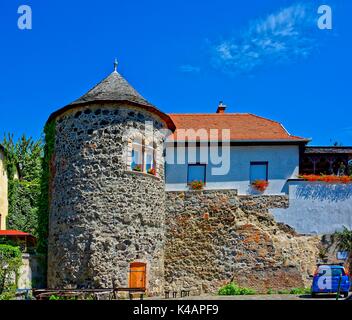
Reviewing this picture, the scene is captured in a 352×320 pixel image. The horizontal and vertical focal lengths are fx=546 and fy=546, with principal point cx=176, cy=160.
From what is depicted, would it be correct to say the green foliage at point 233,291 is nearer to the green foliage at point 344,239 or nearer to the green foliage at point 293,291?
the green foliage at point 293,291

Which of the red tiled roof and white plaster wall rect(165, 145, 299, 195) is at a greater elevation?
the red tiled roof

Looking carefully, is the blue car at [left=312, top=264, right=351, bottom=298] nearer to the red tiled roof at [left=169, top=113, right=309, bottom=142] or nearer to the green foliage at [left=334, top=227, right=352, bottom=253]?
the green foliage at [left=334, top=227, right=352, bottom=253]

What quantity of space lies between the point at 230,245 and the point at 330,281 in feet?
17.6

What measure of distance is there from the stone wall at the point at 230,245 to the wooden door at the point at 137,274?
213cm

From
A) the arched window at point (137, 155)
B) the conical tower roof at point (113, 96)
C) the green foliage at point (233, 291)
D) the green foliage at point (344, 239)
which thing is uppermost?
the conical tower roof at point (113, 96)

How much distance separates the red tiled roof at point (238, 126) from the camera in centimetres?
2397

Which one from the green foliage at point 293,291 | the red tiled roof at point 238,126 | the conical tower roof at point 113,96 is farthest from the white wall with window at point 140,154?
the green foliage at point 293,291

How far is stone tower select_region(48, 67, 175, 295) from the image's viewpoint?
20.4 m

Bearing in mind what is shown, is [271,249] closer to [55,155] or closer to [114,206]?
[114,206]

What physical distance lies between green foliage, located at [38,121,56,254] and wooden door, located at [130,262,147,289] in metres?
4.06

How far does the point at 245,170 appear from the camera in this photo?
78.5 feet

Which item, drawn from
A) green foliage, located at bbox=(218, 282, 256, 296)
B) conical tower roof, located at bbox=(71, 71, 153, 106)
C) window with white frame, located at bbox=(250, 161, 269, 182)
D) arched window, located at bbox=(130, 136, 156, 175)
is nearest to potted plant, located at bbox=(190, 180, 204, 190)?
window with white frame, located at bbox=(250, 161, 269, 182)
